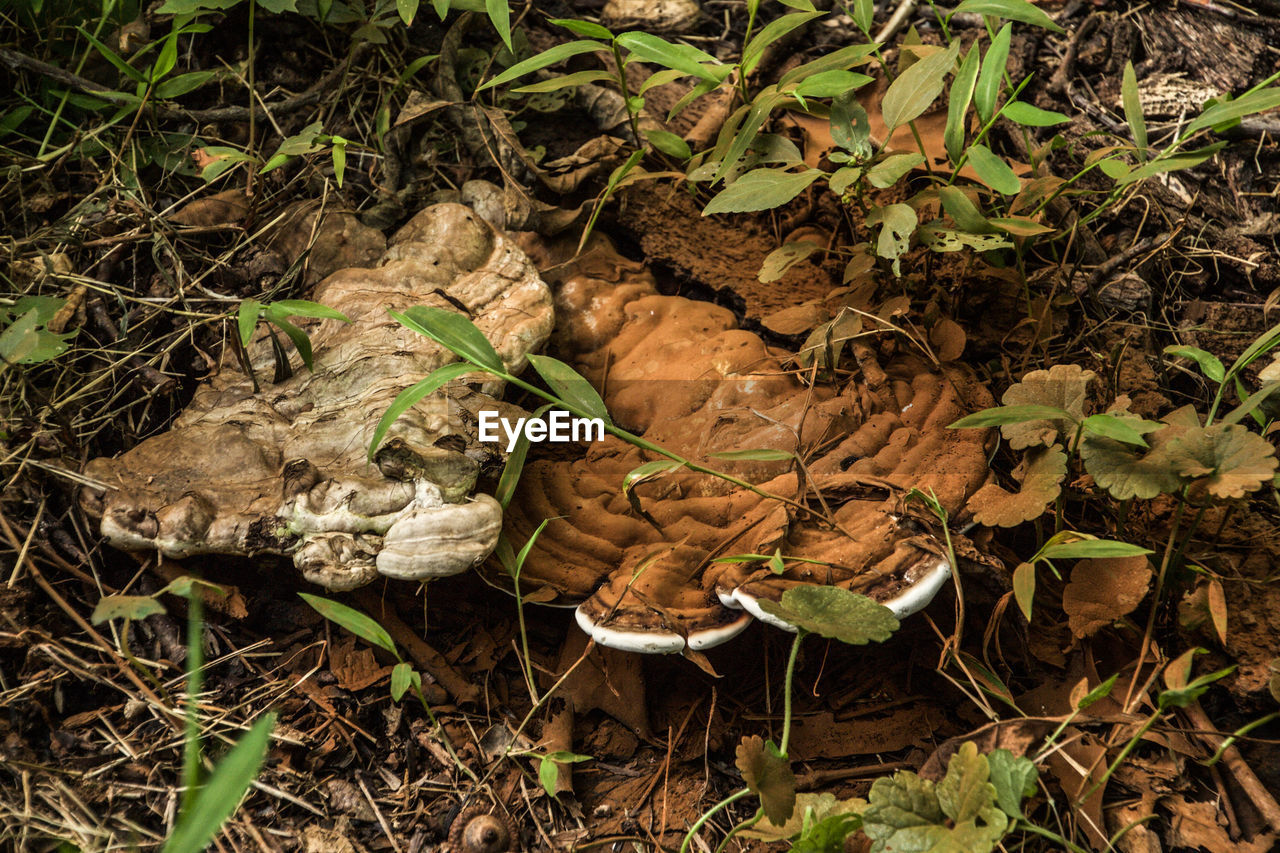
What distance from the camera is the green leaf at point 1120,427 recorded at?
1904 mm

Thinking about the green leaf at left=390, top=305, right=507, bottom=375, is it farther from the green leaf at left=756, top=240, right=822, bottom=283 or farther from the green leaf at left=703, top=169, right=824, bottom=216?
the green leaf at left=756, top=240, right=822, bottom=283

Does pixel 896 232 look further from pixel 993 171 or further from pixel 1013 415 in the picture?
pixel 1013 415

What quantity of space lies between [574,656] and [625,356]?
0.95m

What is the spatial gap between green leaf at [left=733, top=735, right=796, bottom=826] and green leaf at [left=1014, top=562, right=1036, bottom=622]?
0.68m

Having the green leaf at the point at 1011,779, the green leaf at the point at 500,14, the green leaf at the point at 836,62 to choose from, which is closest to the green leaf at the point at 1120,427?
the green leaf at the point at 1011,779

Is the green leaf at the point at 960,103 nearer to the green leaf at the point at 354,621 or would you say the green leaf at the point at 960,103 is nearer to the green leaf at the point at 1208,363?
the green leaf at the point at 1208,363

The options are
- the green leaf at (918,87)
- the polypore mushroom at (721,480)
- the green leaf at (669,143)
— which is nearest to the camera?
the polypore mushroom at (721,480)

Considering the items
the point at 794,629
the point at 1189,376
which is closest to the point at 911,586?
the point at 794,629

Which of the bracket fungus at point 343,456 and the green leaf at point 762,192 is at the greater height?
the green leaf at point 762,192

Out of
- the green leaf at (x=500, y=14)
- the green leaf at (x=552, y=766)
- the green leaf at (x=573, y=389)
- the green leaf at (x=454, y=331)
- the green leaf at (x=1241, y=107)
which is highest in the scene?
the green leaf at (x=1241, y=107)

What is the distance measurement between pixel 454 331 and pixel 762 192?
3.09 feet

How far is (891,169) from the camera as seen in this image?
7.35ft

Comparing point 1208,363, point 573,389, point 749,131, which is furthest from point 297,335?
point 1208,363

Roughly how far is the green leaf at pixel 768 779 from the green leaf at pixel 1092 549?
81cm
